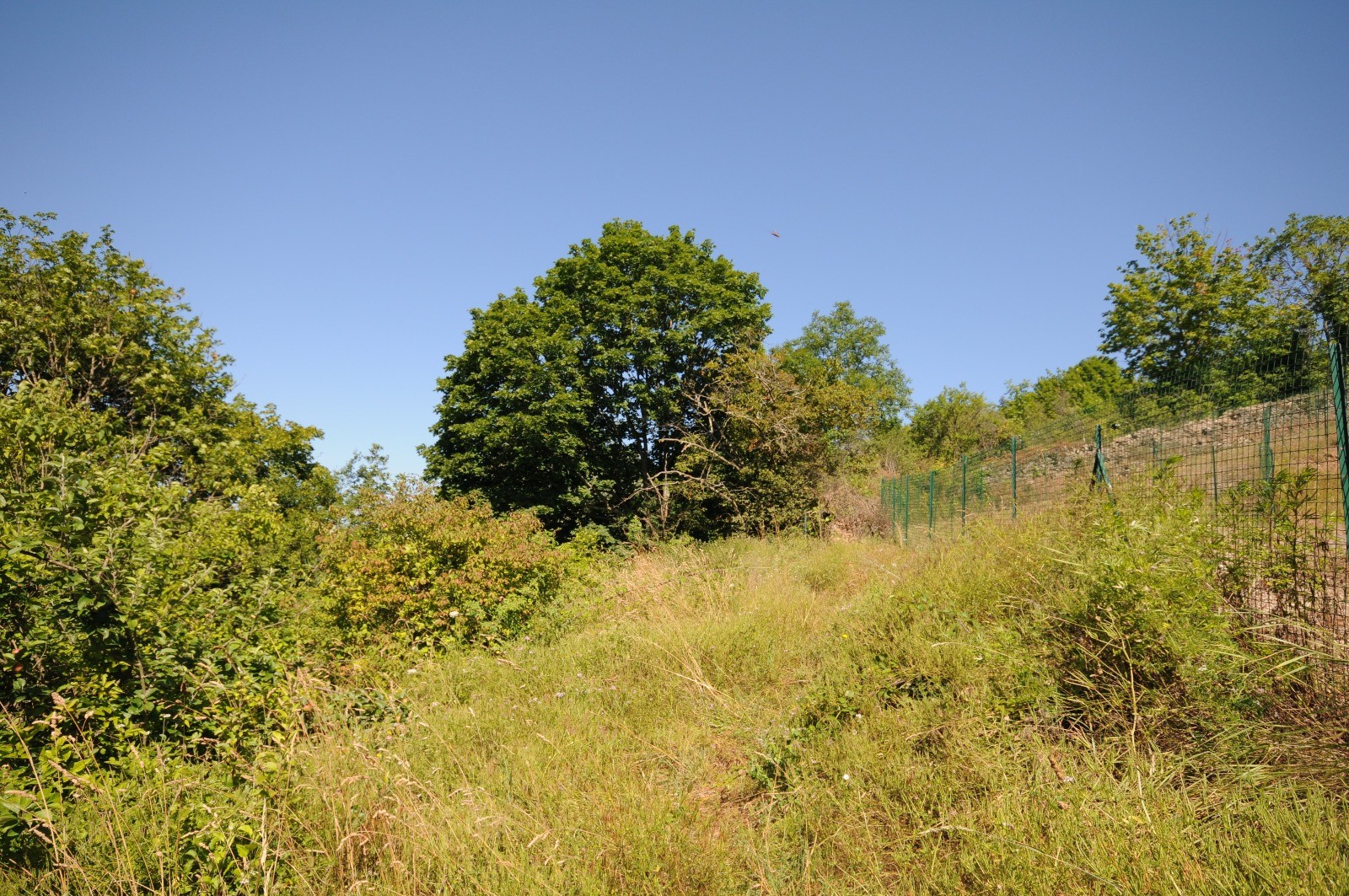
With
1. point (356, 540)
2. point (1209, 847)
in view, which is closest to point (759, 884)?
point (1209, 847)

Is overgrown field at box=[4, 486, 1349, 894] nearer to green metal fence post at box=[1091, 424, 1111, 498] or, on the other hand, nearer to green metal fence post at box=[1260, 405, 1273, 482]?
green metal fence post at box=[1260, 405, 1273, 482]

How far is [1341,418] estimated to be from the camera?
3.19 metres

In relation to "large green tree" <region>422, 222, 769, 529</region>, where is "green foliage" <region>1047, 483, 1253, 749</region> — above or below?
below

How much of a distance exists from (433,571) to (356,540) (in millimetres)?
1339

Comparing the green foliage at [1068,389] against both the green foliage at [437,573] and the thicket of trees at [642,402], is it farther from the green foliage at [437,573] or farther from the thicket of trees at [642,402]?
the green foliage at [437,573]

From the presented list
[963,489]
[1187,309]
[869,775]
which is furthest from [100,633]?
[1187,309]

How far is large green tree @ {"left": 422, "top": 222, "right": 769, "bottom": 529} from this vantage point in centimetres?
2031

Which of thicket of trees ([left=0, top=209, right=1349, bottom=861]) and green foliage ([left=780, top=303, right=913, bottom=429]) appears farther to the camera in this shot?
green foliage ([left=780, top=303, right=913, bottom=429])

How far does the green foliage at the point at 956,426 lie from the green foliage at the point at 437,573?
32887 millimetres

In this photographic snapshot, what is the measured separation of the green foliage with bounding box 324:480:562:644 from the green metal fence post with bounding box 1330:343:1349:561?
629 cm

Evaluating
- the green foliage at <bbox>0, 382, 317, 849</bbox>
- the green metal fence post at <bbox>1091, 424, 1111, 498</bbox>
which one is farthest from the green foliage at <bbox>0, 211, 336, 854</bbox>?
the green metal fence post at <bbox>1091, 424, 1111, 498</bbox>

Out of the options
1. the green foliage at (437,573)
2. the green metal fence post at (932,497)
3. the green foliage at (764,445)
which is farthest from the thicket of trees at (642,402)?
the green foliage at (437,573)

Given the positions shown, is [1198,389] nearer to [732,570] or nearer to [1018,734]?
[1018,734]

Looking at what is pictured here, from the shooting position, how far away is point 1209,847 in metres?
2.07
